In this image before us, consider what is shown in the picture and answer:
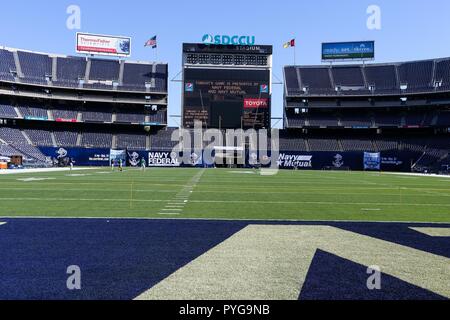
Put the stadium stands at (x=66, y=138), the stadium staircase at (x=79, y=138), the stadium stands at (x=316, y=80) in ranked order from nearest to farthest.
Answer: the stadium stands at (x=66, y=138), the stadium staircase at (x=79, y=138), the stadium stands at (x=316, y=80)

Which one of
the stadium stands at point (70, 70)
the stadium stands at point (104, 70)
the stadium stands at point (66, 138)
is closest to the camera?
the stadium stands at point (66, 138)

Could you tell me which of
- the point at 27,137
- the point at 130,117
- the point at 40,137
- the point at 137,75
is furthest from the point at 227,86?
the point at 27,137

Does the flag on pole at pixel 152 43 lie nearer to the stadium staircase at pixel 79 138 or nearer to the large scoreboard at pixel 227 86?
the large scoreboard at pixel 227 86

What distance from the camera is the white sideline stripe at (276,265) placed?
12.0 ft

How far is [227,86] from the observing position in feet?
171

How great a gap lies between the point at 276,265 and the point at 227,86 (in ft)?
160

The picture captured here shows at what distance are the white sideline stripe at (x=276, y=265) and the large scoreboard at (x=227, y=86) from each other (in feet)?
148

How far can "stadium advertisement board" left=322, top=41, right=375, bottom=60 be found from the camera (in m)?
58.8

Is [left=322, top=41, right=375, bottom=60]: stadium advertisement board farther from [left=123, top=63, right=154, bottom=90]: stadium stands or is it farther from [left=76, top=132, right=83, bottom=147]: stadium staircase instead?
[left=76, top=132, right=83, bottom=147]: stadium staircase

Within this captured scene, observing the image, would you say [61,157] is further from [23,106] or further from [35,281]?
[35,281]

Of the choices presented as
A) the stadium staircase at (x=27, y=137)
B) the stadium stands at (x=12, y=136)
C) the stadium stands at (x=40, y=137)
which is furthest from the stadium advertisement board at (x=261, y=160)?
the stadium stands at (x=12, y=136)

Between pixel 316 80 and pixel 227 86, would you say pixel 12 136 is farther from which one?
pixel 316 80

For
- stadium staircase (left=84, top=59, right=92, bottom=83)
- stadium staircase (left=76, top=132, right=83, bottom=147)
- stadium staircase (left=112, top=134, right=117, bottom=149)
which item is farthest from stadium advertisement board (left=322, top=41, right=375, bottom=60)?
stadium staircase (left=76, top=132, right=83, bottom=147)

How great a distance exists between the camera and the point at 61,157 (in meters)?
49.2
